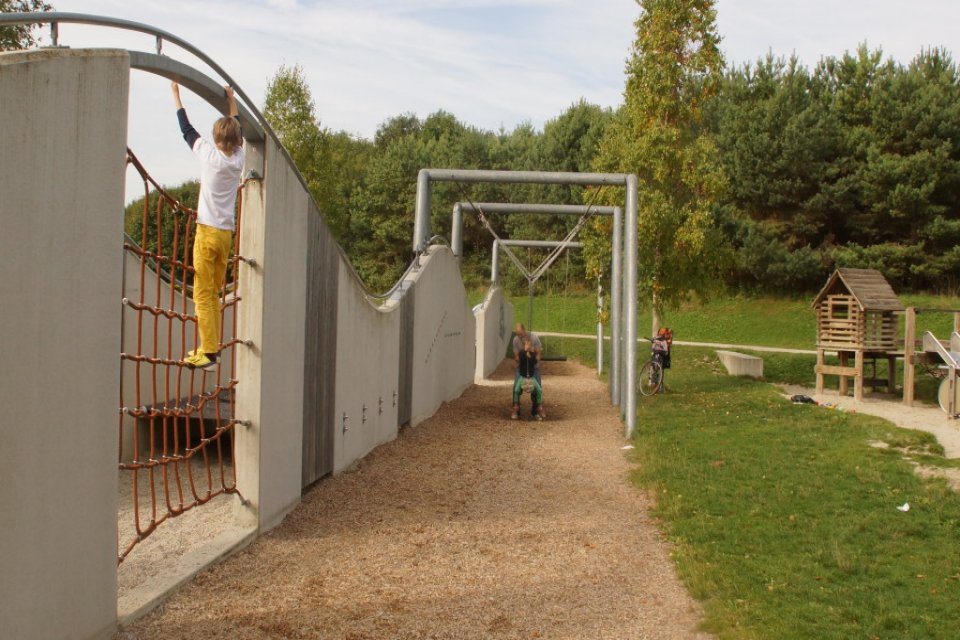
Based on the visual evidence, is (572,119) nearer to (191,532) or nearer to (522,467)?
(522,467)

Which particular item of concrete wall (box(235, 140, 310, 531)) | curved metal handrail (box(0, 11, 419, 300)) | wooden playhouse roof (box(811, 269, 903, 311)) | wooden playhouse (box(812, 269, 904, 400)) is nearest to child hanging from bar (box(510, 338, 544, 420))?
wooden playhouse roof (box(811, 269, 903, 311))

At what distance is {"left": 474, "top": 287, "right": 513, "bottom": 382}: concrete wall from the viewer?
72.6 ft

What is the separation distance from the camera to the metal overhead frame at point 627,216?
11.8 metres

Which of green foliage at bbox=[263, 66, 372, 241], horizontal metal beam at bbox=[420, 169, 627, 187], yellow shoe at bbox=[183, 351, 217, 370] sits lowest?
yellow shoe at bbox=[183, 351, 217, 370]

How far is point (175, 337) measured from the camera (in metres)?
9.55

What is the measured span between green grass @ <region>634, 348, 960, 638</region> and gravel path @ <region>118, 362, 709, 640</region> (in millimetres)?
274

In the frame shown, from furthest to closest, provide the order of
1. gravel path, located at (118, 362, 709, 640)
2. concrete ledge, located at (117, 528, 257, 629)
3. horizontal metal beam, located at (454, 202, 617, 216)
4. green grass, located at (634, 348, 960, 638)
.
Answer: horizontal metal beam, located at (454, 202, 617, 216) < green grass, located at (634, 348, 960, 638) < gravel path, located at (118, 362, 709, 640) < concrete ledge, located at (117, 528, 257, 629)

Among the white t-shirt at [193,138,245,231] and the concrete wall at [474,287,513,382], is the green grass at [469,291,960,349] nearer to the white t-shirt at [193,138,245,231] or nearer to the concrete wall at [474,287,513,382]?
the concrete wall at [474,287,513,382]

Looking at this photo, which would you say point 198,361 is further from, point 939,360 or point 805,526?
point 939,360

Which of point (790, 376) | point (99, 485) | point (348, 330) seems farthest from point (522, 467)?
point (790, 376)

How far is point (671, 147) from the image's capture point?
1783 centimetres

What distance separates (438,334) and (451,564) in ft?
28.6

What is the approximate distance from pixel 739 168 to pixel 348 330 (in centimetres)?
2876

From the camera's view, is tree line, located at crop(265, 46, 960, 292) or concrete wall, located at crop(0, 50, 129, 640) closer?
concrete wall, located at crop(0, 50, 129, 640)
